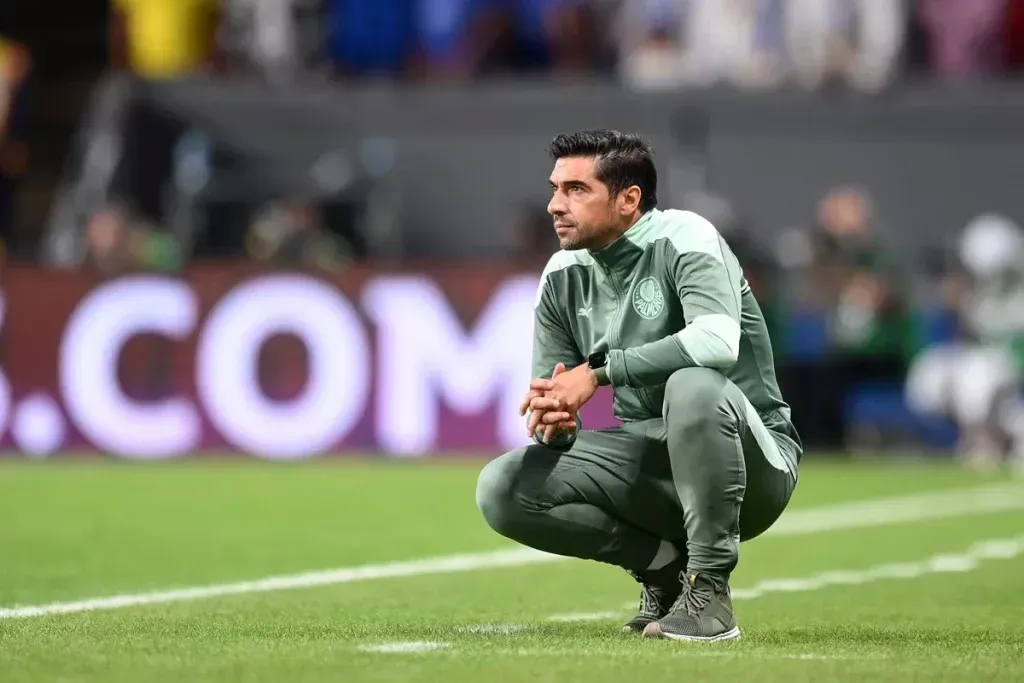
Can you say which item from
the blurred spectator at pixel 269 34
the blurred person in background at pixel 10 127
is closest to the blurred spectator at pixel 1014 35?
the blurred spectator at pixel 269 34

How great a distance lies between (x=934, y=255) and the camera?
57.9ft

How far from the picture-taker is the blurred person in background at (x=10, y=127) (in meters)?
17.5

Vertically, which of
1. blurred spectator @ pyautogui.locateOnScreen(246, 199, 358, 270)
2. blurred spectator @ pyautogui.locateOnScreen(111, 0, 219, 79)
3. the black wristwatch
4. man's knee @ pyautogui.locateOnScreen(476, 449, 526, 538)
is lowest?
man's knee @ pyautogui.locateOnScreen(476, 449, 526, 538)

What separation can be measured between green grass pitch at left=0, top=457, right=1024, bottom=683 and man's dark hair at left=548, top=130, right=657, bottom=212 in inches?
55.0

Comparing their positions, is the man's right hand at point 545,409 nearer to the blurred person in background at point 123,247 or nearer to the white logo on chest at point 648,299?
the white logo on chest at point 648,299

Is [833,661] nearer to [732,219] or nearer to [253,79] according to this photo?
[732,219]

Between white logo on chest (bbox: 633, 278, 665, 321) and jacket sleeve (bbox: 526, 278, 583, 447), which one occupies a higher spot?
white logo on chest (bbox: 633, 278, 665, 321)

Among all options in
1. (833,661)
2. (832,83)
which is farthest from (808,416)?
(833,661)

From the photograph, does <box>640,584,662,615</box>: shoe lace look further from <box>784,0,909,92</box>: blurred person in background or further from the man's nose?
<box>784,0,909,92</box>: blurred person in background

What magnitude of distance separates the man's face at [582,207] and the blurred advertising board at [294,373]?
28.1 ft

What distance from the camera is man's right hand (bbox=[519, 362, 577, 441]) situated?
5.82 metres

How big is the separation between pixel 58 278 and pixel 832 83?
714 cm

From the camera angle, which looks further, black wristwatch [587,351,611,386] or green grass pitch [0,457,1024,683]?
black wristwatch [587,351,611,386]

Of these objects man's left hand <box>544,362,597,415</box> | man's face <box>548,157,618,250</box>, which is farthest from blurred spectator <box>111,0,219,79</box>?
man's left hand <box>544,362,597,415</box>
